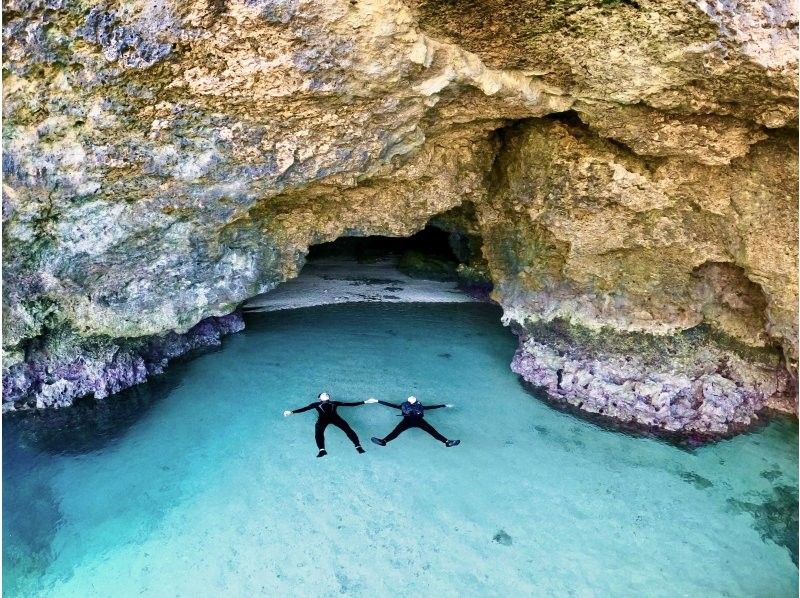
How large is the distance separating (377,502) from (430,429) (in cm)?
138

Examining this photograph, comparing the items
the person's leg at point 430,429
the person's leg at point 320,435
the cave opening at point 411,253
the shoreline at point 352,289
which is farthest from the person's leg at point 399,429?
the cave opening at point 411,253

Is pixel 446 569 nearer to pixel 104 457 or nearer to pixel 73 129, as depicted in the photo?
pixel 104 457

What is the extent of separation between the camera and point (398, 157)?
809cm

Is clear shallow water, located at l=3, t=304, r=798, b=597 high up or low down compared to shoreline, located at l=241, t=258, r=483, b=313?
down

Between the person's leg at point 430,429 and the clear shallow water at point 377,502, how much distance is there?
21 cm

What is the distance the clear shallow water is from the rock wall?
1.26 m

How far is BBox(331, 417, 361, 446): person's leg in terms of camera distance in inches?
302

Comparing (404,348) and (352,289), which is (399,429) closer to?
(404,348)

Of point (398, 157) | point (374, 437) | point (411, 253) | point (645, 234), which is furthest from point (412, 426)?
point (411, 253)

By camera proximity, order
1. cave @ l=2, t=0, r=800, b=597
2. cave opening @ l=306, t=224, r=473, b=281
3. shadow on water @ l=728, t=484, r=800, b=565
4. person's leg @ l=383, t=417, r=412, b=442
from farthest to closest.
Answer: cave opening @ l=306, t=224, r=473, b=281, person's leg @ l=383, t=417, r=412, b=442, shadow on water @ l=728, t=484, r=800, b=565, cave @ l=2, t=0, r=800, b=597

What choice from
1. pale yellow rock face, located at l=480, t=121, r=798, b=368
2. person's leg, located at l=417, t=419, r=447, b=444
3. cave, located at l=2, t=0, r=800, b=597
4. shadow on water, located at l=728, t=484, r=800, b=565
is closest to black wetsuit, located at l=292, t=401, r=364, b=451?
cave, located at l=2, t=0, r=800, b=597

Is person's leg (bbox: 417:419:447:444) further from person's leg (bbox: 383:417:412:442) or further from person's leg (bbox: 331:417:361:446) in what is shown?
person's leg (bbox: 331:417:361:446)

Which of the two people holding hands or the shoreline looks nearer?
the two people holding hands

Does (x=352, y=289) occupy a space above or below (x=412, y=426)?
above
